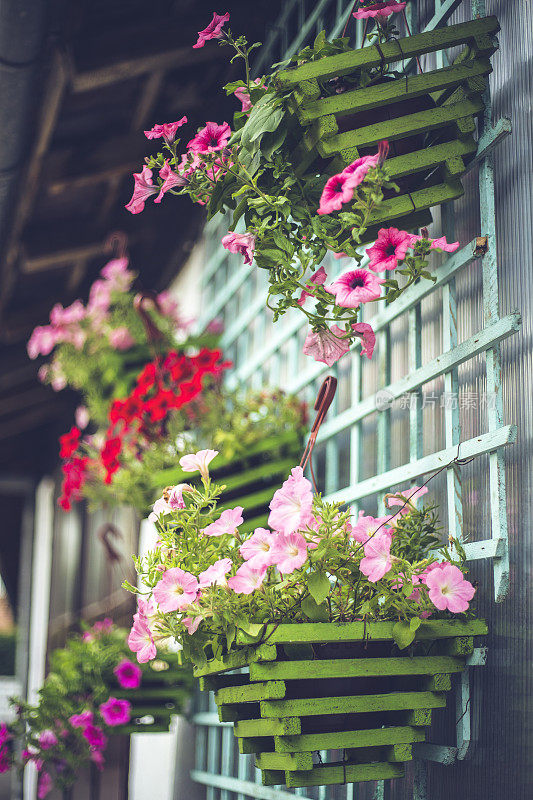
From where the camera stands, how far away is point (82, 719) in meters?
2.17

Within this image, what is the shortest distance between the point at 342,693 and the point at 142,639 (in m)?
0.31

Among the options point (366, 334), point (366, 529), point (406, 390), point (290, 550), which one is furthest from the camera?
point (406, 390)

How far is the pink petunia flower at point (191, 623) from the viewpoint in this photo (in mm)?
1243

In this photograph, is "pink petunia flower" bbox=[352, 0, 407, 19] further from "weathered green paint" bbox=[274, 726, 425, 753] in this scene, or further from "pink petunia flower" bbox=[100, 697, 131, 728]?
"pink petunia flower" bbox=[100, 697, 131, 728]

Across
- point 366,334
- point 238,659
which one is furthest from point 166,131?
point 238,659

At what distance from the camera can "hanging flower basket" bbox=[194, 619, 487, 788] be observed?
47.0 inches

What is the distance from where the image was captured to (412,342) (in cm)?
160

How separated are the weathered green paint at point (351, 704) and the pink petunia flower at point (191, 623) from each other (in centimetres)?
14

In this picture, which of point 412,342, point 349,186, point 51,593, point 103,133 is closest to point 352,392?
point 412,342

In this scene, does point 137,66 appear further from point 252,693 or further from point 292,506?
point 252,693

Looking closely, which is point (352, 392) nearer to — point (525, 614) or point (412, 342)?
point (412, 342)

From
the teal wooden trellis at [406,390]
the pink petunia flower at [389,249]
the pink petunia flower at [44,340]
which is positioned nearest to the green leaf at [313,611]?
the teal wooden trellis at [406,390]

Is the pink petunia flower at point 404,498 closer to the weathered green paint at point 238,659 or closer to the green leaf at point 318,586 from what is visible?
the green leaf at point 318,586

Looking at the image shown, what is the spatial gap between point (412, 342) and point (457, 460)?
33 cm
